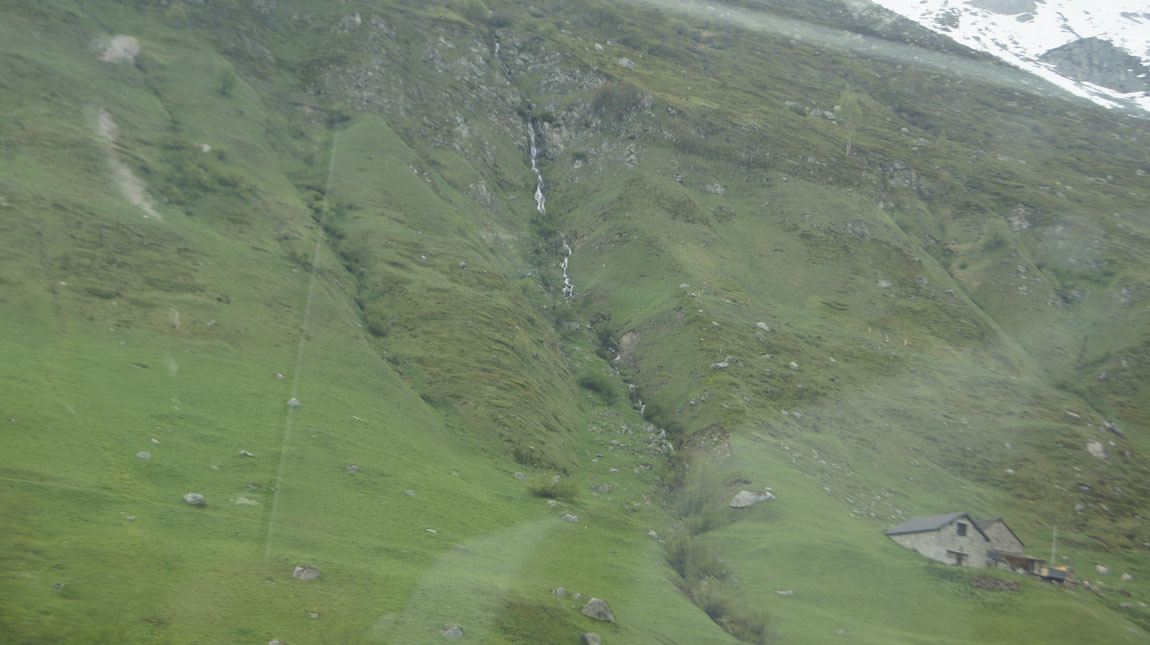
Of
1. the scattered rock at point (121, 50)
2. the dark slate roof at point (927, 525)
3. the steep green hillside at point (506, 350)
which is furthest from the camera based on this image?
the scattered rock at point (121, 50)

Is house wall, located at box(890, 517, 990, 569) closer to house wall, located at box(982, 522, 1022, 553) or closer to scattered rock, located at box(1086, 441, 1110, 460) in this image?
house wall, located at box(982, 522, 1022, 553)

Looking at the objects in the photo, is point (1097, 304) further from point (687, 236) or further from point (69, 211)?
point (69, 211)

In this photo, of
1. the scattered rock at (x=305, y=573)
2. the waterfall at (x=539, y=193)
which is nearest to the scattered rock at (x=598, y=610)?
the scattered rock at (x=305, y=573)

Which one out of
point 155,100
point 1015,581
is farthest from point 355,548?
point 155,100

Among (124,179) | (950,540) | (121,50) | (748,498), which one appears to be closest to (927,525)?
(950,540)

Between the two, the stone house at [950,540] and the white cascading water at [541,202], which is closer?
the stone house at [950,540]

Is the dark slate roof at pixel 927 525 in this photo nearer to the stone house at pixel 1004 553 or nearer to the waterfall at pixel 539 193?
the stone house at pixel 1004 553

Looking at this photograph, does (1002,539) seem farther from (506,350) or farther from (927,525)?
(506,350)
